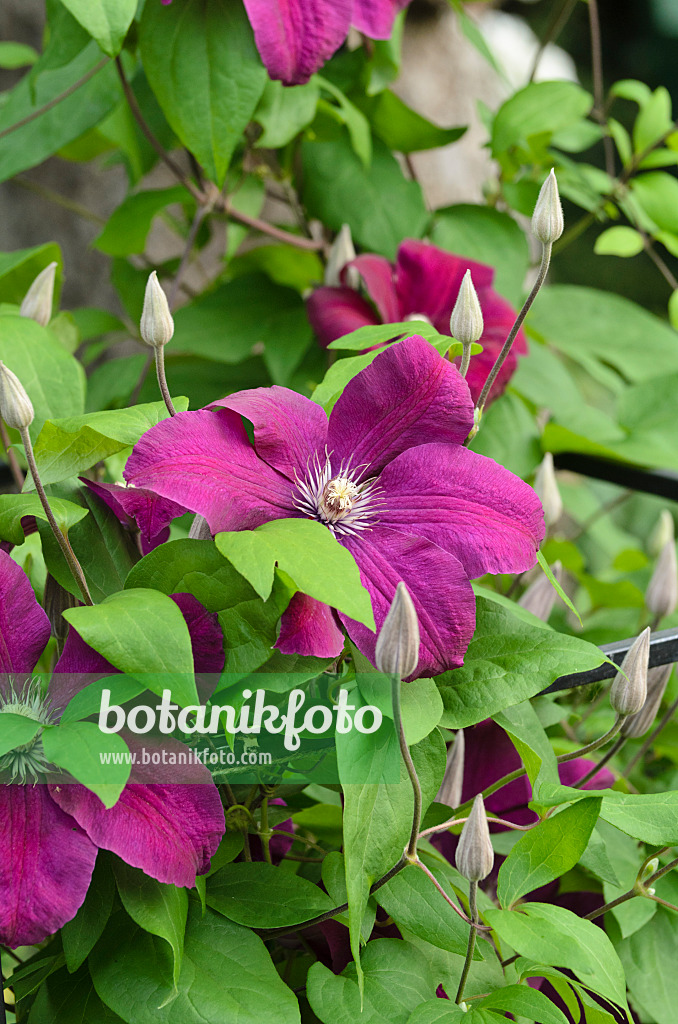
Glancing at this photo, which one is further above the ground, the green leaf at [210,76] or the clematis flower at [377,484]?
the green leaf at [210,76]

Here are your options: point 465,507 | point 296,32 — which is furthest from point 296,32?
point 465,507

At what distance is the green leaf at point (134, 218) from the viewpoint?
72 centimetres

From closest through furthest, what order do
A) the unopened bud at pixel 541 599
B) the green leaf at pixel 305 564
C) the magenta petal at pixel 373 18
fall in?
the green leaf at pixel 305 564, the unopened bud at pixel 541 599, the magenta petal at pixel 373 18

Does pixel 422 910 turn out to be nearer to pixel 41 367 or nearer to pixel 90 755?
pixel 90 755

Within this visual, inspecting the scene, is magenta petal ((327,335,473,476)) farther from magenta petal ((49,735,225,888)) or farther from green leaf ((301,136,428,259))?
green leaf ((301,136,428,259))

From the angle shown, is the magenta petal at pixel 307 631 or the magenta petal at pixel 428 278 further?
the magenta petal at pixel 428 278

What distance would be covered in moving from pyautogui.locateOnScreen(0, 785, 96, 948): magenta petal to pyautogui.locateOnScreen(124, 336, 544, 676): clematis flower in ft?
0.30

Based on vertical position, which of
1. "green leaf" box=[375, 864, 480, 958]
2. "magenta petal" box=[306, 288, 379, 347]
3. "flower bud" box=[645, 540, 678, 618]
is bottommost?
"flower bud" box=[645, 540, 678, 618]

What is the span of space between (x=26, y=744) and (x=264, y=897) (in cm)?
10

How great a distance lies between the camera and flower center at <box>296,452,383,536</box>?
343 millimetres

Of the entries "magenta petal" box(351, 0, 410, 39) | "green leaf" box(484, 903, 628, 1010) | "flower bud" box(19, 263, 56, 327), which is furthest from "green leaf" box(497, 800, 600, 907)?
Answer: "magenta petal" box(351, 0, 410, 39)

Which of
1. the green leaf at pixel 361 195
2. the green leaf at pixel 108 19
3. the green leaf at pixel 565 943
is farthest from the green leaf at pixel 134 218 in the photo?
the green leaf at pixel 565 943

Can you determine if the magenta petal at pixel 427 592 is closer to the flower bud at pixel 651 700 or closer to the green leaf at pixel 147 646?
the green leaf at pixel 147 646

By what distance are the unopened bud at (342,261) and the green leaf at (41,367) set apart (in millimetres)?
231
